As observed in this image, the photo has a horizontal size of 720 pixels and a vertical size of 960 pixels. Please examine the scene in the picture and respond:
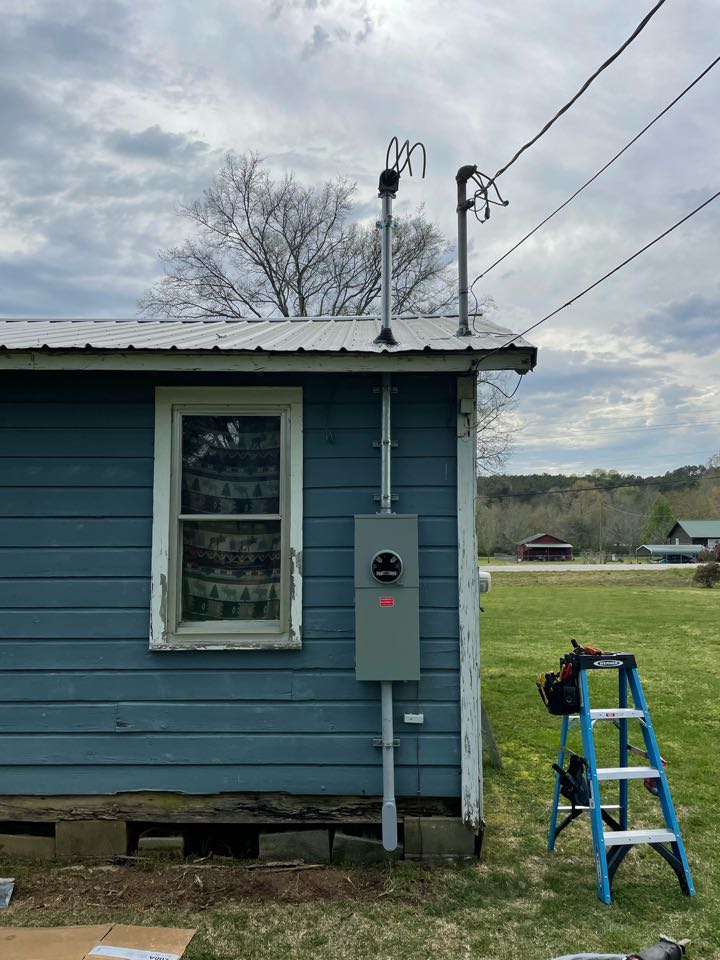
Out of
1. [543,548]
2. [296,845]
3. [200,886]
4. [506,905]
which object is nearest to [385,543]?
[296,845]

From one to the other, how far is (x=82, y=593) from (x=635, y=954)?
3047 millimetres

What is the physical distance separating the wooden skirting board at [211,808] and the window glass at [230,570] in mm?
962

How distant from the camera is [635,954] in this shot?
260 cm

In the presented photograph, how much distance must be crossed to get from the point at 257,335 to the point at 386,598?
1.83 metres

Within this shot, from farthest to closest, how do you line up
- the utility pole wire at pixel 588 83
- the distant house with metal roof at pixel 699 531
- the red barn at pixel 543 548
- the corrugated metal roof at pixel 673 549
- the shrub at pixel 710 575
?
the red barn at pixel 543 548 < the distant house with metal roof at pixel 699 531 < the corrugated metal roof at pixel 673 549 < the shrub at pixel 710 575 < the utility pole wire at pixel 588 83

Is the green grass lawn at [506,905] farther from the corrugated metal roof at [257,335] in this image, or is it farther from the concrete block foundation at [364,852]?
the corrugated metal roof at [257,335]

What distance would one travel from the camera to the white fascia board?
3453mm

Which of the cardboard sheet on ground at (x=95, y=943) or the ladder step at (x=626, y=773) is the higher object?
the ladder step at (x=626, y=773)

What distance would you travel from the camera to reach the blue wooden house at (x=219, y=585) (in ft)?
12.0

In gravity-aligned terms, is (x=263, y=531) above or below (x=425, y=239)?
below

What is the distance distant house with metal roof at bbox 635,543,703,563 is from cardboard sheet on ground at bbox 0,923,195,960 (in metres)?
65.6

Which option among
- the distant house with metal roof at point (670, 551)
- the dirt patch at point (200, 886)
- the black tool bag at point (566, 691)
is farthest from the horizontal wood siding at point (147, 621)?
the distant house with metal roof at point (670, 551)

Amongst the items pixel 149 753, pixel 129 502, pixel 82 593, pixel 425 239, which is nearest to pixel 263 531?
pixel 129 502

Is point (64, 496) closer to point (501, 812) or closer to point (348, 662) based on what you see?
point (348, 662)
